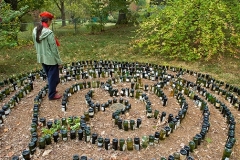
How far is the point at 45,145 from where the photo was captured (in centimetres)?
477

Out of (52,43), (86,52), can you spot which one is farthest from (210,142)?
(86,52)

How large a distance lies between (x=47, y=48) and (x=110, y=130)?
2574mm

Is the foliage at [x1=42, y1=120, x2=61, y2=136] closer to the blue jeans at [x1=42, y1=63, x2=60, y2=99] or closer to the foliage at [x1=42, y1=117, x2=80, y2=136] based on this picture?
the foliage at [x1=42, y1=117, x2=80, y2=136]

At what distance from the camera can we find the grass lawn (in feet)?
31.7

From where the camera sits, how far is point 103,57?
11.6m

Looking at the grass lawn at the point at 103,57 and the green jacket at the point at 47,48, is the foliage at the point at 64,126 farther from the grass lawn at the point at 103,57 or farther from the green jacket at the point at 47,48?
the grass lawn at the point at 103,57

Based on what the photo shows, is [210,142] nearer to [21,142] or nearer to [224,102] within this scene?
[224,102]

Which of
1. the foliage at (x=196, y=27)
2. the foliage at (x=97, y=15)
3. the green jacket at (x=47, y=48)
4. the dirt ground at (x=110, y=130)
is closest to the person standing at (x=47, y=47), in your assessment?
the green jacket at (x=47, y=48)

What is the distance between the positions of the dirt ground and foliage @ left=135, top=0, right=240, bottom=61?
398 cm

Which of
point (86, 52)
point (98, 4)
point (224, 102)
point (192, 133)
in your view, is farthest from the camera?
point (98, 4)

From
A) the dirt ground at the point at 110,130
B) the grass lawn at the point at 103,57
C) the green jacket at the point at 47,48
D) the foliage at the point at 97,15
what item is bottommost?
the dirt ground at the point at 110,130

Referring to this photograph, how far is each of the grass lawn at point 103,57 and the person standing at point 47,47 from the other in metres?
3.55

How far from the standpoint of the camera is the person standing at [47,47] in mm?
5775

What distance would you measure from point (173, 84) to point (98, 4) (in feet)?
33.7
